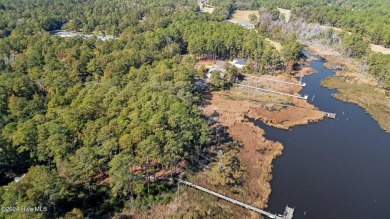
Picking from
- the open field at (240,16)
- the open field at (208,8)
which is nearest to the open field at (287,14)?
the open field at (240,16)

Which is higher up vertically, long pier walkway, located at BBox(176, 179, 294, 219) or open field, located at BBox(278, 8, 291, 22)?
open field, located at BBox(278, 8, 291, 22)

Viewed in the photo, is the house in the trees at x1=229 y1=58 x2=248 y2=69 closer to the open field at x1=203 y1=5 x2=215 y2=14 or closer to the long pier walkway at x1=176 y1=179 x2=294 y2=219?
the long pier walkway at x1=176 y1=179 x2=294 y2=219

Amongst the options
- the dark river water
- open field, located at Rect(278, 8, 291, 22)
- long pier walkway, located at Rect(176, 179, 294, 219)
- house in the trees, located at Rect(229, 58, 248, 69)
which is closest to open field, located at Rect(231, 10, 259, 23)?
open field, located at Rect(278, 8, 291, 22)

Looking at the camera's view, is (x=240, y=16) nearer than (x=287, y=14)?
Yes

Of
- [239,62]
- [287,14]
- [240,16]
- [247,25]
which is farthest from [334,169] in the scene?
[287,14]

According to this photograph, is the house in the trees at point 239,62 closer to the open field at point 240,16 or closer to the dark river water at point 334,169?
the dark river water at point 334,169

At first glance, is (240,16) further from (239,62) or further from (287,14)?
(239,62)

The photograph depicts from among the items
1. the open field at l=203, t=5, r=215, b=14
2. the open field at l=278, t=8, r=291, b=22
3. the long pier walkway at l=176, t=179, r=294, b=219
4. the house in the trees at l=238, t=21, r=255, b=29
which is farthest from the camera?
the open field at l=203, t=5, r=215, b=14

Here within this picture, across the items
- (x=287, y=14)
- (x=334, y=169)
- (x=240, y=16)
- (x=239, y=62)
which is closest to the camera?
(x=334, y=169)

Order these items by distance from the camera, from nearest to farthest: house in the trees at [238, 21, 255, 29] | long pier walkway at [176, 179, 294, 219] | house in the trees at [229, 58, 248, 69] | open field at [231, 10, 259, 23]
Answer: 1. long pier walkway at [176, 179, 294, 219]
2. house in the trees at [229, 58, 248, 69]
3. house in the trees at [238, 21, 255, 29]
4. open field at [231, 10, 259, 23]
